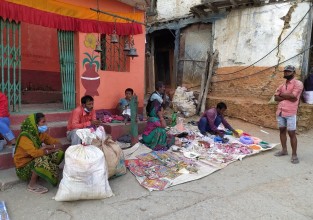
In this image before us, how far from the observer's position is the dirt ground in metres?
3.21

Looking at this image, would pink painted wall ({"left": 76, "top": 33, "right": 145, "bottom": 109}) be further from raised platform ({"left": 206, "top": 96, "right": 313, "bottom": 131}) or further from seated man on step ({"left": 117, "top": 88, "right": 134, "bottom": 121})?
raised platform ({"left": 206, "top": 96, "right": 313, "bottom": 131})

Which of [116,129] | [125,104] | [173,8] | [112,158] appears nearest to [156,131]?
[116,129]

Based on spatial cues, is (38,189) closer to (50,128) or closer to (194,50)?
(50,128)

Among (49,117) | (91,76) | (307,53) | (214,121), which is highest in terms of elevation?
(307,53)

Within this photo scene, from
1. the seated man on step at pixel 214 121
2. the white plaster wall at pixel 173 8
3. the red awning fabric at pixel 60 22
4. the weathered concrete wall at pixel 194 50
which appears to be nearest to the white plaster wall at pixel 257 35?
the weathered concrete wall at pixel 194 50

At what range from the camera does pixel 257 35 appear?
880cm

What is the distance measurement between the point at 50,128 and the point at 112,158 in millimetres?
1752

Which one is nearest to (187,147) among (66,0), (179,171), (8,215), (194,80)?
(179,171)

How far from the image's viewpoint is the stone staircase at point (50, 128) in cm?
416

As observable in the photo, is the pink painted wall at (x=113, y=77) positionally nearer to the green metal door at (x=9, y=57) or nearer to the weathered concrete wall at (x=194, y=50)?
the green metal door at (x=9, y=57)

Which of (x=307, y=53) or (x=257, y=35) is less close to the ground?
(x=257, y=35)

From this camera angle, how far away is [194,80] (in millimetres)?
11203

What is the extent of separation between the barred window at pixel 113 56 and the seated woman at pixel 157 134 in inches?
76.9

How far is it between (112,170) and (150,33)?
10.1 metres
